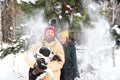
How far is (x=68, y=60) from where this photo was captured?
6.37 metres

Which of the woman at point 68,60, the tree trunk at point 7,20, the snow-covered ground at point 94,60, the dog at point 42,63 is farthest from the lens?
the tree trunk at point 7,20

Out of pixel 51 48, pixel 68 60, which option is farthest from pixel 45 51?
pixel 68 60

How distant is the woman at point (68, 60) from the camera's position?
629 cm

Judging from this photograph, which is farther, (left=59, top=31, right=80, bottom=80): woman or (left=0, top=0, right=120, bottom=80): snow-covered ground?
(left=0, top=0, right=120, bottom=80): snow-covered ground

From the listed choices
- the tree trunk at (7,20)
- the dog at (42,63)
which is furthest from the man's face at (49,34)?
the tree trunk at (7,20)

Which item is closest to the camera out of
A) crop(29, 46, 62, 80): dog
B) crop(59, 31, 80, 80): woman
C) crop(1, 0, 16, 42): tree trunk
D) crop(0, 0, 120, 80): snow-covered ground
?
crop(29, 46, 62, 80): dog

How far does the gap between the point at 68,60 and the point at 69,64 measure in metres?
0.07

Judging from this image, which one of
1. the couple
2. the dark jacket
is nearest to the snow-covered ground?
the dark jacket

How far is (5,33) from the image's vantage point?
11680mm

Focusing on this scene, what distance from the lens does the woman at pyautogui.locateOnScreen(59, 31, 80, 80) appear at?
248 inches

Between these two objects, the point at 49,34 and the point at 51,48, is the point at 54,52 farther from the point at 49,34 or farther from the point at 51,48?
the point at 49,34

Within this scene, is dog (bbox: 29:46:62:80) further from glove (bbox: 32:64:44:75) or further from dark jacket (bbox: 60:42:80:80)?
dark jacket (bbox: 60:42:80:80)

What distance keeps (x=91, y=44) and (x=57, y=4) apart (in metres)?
1.17

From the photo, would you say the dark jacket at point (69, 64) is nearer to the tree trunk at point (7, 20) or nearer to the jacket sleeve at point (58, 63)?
the jacket sleeve at point (58, 63)
